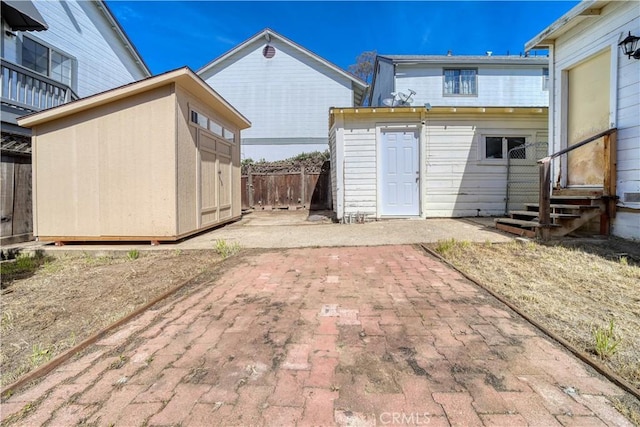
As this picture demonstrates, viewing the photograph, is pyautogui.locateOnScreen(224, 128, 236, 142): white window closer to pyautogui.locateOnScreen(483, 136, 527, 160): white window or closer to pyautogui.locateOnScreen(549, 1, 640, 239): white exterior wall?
pyautogui.locateOnScreen(483, 136, 527, 160): white window

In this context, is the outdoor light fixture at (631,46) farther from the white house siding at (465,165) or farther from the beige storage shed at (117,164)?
the beige storage shed at (117,164)

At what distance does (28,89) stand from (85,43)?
169 inches

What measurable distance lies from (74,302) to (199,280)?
1.17 m

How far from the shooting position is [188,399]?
1.57 metres

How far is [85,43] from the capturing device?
1060 cm

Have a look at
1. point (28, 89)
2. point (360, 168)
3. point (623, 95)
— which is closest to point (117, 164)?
point (28, 89)

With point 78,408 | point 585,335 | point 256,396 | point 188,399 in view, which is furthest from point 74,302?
point 585,335

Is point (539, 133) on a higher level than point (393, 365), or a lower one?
higher

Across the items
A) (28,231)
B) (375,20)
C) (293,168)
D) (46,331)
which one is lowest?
(46,331)

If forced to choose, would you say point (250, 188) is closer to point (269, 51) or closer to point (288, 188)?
point (288, 188)

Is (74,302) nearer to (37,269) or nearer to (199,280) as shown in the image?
(199,280)

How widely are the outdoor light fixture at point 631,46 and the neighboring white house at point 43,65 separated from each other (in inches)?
A: 415

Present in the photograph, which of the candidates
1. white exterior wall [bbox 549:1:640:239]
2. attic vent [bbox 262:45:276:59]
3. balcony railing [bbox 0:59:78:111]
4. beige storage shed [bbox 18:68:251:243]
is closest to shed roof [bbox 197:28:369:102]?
attic vent [bbox 262:45:276:59]

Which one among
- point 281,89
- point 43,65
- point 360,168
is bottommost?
point 360,168
